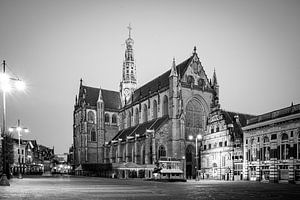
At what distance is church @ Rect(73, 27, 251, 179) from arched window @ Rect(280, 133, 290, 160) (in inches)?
665

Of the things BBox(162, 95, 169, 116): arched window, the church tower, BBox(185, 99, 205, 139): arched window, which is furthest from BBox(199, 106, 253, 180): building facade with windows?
the church tower

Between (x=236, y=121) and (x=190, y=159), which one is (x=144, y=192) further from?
(x=190, y=159)

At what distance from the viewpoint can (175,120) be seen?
75.8m

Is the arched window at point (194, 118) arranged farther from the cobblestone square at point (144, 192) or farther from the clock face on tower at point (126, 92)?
the cobblestone square at point (144, 192)

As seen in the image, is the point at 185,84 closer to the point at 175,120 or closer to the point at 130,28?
the point at 175,120

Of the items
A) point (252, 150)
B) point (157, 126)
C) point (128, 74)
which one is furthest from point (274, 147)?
point (128, 74)

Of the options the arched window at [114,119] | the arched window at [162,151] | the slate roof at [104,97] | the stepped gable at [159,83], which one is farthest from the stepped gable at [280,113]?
the slate roof at [104,97]

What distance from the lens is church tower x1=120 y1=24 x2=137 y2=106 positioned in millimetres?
117500

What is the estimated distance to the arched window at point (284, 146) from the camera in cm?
5072

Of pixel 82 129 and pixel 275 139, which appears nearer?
pixel 275 139

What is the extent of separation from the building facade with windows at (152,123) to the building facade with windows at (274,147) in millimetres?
12454

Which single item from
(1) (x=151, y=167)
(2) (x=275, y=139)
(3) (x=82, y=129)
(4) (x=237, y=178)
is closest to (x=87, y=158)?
(3) (x=82, y=129)

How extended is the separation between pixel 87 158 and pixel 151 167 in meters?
37.7

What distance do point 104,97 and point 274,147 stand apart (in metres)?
68.5
